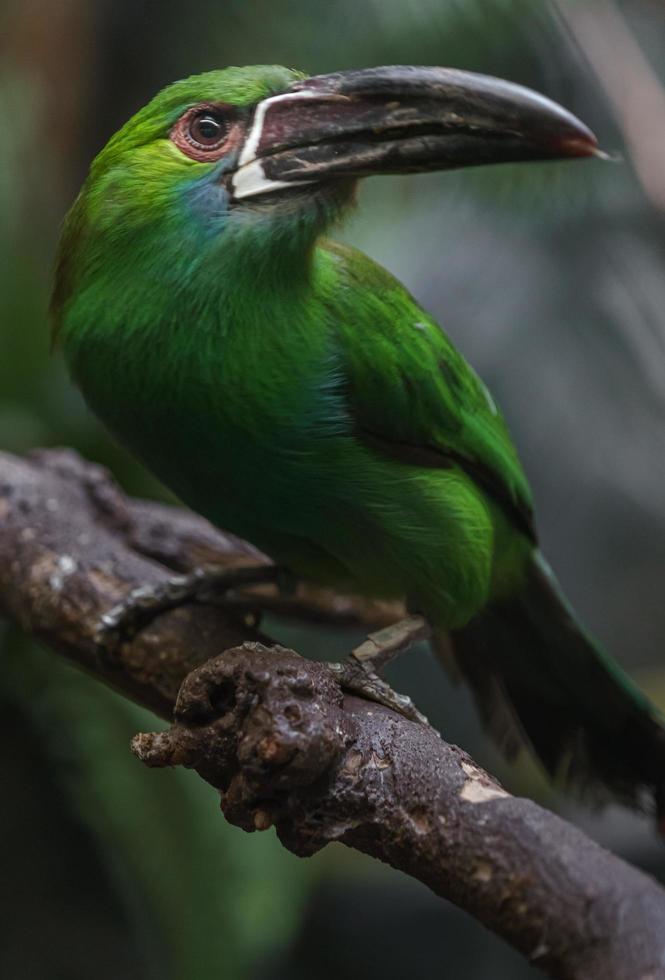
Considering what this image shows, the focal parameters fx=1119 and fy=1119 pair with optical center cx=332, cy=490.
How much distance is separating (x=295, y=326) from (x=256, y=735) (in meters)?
0.98

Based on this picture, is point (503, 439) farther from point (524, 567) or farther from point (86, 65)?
point (86, 65)

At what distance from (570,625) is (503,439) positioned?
0.57 m

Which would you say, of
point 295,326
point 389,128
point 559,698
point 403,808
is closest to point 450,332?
point 559,698

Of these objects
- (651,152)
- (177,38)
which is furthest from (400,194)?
(651,152)

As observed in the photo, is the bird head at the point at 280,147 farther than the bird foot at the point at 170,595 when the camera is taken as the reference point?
No

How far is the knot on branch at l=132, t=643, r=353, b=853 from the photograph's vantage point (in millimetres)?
1807

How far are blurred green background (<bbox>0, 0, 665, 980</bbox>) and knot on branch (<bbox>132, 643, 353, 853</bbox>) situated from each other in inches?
67.8

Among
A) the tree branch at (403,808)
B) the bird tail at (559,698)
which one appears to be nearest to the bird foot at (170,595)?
the bird tail at (559,698)

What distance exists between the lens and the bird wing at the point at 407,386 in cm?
255

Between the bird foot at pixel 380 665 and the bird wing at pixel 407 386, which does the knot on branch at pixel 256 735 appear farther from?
the bird wing at pixel 407 386

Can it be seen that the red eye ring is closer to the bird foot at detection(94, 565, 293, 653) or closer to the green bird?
the green bird

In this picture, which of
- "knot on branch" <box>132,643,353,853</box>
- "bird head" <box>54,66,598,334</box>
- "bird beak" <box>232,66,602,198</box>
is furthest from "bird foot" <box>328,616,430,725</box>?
"bird beak" <box>232,66,602,198</box>

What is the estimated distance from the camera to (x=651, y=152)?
351 centimetres

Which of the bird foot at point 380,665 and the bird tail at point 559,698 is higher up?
the bird foot at point 380,665
